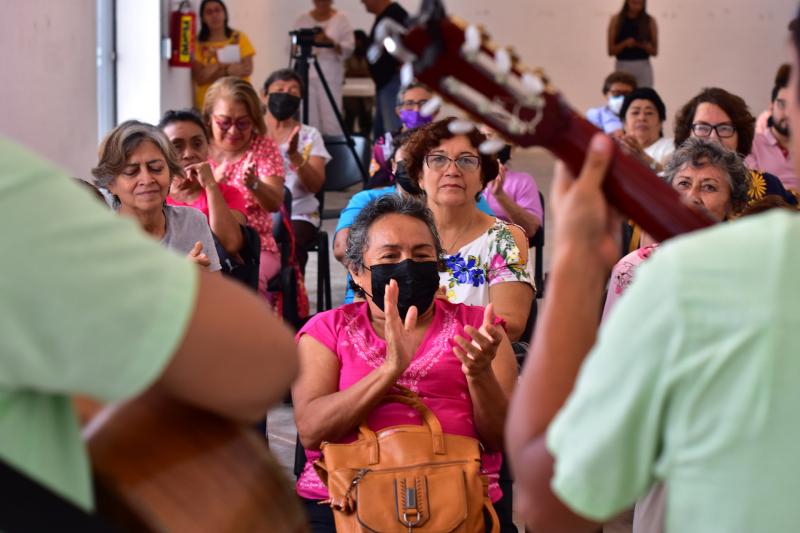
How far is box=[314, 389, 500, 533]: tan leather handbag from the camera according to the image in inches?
87.8

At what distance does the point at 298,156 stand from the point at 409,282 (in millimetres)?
3186

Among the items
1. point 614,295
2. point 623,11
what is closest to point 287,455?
point 614,295

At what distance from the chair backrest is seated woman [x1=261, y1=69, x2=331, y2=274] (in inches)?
15.4

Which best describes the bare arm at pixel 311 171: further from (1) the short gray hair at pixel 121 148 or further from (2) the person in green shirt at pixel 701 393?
(2) the person in green shirt at pixel 701 393

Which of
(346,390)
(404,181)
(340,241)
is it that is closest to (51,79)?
(340,241)

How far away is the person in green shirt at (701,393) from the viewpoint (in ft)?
2.99

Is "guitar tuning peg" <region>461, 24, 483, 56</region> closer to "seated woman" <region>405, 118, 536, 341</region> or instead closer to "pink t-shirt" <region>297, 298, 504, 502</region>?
"pink t-shirt" <region>297, 298, 504, 502</region>

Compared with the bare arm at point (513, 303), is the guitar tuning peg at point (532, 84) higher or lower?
higher

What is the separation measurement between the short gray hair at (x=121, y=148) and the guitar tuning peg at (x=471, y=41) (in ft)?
8.81

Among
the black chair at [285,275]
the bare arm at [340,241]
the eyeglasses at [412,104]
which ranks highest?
the eyeglasses at [412,104]

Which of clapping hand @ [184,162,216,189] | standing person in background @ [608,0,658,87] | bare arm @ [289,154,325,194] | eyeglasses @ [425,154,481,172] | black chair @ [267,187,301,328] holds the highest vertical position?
standing person in background @ [608,0,658,87]

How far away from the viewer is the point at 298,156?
5.81m

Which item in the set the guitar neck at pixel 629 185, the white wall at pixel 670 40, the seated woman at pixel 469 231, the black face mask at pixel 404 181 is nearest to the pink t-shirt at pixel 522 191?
the black face mask at pixel 404 181

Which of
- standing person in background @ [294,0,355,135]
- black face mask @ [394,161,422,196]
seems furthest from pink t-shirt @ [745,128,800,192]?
standing person in background @ [294,0,355,135]
